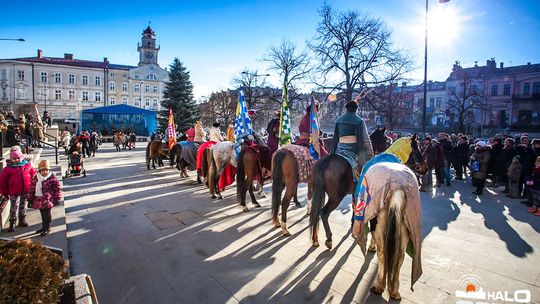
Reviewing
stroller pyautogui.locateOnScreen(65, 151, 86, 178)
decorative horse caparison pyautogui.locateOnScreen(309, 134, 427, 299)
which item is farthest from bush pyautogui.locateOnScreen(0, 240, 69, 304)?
stroller pyautogui.locateOnScreen(65, 151, 86, 178)

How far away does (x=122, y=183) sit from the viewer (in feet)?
36.5

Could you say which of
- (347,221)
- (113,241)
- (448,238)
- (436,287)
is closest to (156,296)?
(113,241)

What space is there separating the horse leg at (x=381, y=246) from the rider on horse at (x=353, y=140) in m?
1.57

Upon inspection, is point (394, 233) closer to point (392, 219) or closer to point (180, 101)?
point (392, 219)

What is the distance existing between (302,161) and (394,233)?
276cm

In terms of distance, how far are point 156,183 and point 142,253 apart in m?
6.64

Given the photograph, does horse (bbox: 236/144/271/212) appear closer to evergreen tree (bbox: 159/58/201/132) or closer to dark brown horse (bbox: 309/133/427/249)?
dark brown horse (bbox: 309/133/427/249)

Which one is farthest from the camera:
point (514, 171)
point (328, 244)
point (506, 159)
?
point (506, 159)

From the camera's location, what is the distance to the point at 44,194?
5.39 metres

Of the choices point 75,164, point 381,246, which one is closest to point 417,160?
point 381,246

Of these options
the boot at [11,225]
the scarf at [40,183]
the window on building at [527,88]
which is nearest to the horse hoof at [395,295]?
the scarf at [40,183]

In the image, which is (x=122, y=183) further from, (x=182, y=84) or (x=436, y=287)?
(x=182, y=84)

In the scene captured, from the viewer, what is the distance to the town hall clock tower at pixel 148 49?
61688mm

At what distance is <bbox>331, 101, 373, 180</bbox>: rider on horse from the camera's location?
502cm
